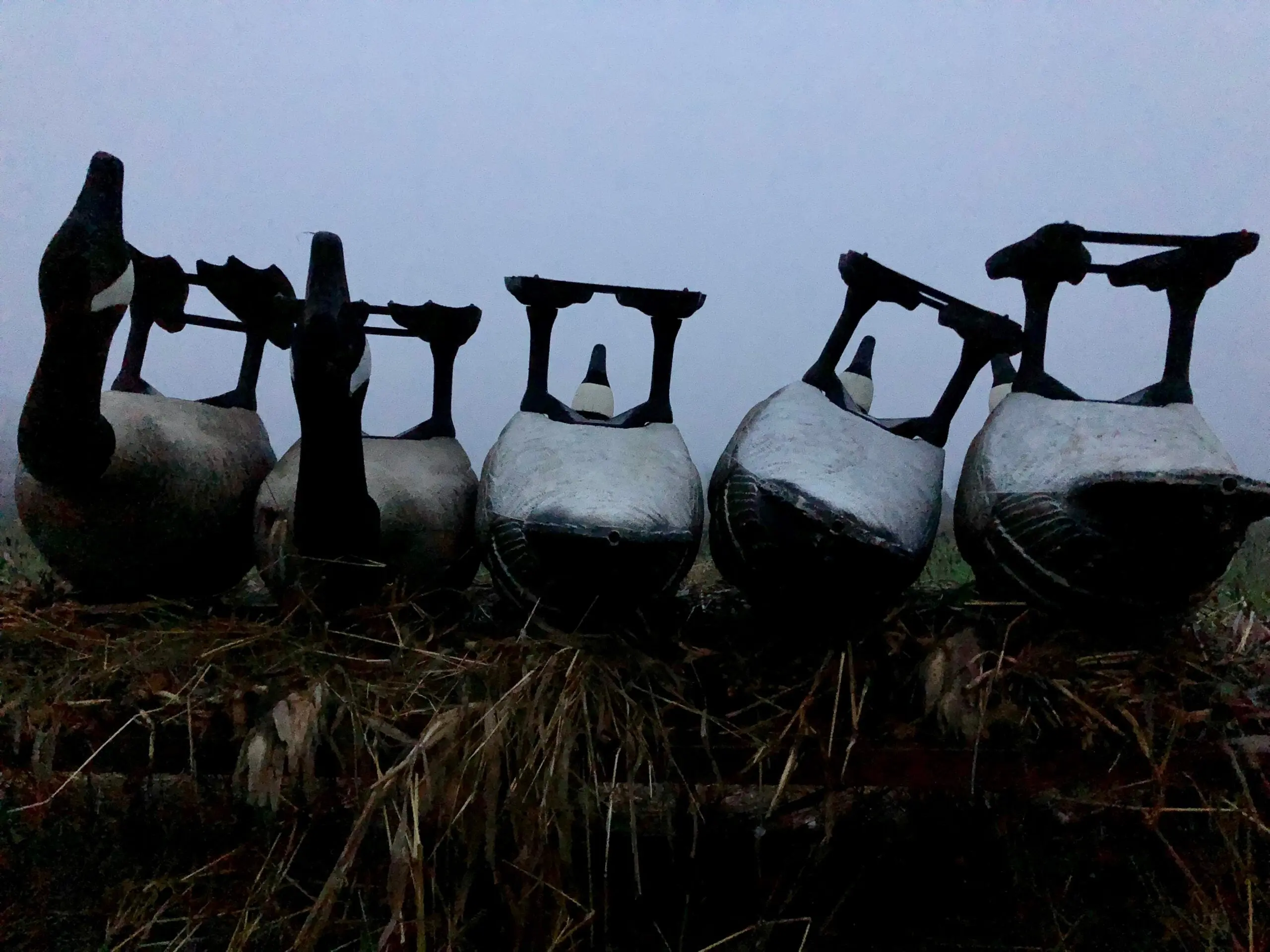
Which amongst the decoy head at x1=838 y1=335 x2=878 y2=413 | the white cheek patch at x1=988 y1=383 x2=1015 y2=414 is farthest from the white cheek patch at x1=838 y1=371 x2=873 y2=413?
the white cheek patch at x1=988 y1=383 x2=1015 y2=414

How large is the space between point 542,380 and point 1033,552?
0.49 m

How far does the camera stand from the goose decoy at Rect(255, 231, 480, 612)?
65cm

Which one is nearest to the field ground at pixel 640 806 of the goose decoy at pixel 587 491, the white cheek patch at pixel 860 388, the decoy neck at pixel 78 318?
the goose decoy at pixel 587 491

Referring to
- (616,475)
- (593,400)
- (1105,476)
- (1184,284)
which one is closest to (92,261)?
(616,475)

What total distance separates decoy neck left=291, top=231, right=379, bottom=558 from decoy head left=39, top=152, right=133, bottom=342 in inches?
6.3

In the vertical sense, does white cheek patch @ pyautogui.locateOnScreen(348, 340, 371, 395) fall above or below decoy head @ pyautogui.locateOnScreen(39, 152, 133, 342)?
below

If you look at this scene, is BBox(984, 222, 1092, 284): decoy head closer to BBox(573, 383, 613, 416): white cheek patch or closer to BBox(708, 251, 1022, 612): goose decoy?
BBox(708, 251, 1022, 612): goose decoy

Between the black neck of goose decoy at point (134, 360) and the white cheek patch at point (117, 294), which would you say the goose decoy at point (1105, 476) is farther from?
the black neck of goose decoy at point (134, 360)

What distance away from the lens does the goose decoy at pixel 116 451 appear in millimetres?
666

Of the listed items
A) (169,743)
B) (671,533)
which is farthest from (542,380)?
(169,743)

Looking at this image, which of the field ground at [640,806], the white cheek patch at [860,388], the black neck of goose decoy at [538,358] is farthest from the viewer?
the white cheek patch at [860,388]

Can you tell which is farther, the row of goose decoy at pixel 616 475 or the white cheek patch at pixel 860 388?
the white cheek patch at pixel 860 388

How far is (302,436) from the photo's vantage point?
2.23ft

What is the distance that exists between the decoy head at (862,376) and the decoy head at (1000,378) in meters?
0.15
